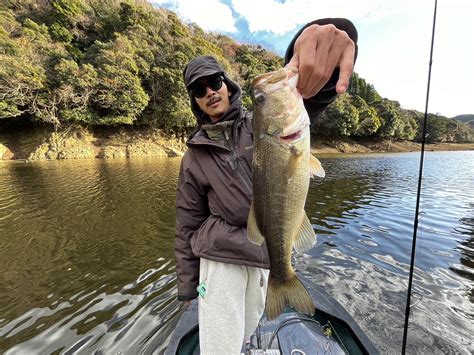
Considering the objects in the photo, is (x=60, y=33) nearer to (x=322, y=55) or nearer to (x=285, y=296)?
(x=322, y=55)

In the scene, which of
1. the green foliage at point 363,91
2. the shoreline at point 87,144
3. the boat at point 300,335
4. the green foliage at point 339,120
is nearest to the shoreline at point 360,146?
the green foliage at point 339,120

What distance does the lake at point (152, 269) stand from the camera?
383cm

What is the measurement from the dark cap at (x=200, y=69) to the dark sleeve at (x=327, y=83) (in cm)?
56

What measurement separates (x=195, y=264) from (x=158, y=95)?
102 ft

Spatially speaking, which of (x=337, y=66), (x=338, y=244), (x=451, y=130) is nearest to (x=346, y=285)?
(x=338, y=244)

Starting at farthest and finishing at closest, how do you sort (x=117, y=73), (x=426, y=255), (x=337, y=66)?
(x=117, y=73), (x=426, y=255), (x=337, y=66)

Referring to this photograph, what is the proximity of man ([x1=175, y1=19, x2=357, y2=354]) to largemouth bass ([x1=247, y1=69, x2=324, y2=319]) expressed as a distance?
0.19m

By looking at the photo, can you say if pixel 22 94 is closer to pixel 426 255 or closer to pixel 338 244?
pixel 338 244

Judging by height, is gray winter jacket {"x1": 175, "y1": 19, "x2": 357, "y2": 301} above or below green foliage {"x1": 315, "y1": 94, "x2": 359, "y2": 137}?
below

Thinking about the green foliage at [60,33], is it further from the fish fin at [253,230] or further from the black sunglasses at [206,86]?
the fish fin at [253,230]

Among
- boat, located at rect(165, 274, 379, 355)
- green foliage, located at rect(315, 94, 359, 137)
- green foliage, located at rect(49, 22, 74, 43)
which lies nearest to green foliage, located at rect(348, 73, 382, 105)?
green foliage, located at rect(315, 94, 359, 137)

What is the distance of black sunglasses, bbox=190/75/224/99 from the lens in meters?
2.06

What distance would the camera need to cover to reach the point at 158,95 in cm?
3064

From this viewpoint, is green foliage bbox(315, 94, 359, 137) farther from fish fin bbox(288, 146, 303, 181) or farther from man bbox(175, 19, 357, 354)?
fish fin bbox(288, 146, 303, 181)
